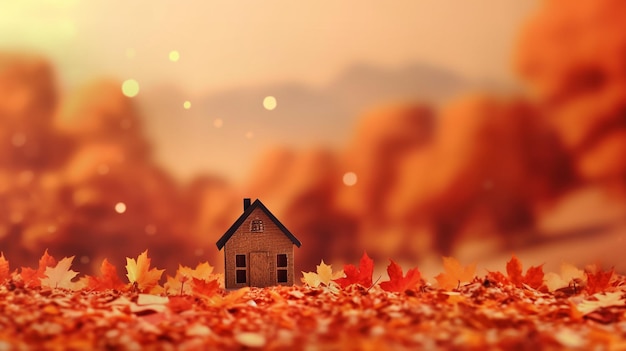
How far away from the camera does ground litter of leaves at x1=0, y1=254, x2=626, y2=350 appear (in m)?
1.63

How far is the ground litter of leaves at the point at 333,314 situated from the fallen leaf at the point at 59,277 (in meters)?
0.03

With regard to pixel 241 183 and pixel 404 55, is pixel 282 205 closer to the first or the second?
pixel 241 183

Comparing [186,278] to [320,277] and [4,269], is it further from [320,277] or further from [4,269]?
[4,269]

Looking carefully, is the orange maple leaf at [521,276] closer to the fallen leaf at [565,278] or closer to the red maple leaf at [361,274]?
the fallen leaf at [565,278]

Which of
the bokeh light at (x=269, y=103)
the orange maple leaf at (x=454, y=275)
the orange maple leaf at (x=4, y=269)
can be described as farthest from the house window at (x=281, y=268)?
the orange maple leaf at (x=4, y=269)

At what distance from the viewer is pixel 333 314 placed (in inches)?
77.0

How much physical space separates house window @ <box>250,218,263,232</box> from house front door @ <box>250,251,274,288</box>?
86 mm

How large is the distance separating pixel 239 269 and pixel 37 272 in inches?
35.4

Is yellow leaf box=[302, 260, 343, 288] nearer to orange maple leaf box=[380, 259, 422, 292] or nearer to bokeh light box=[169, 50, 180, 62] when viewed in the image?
orange maple leaf box=[380, 259, 422, 292]

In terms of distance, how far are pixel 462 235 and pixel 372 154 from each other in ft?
1.72

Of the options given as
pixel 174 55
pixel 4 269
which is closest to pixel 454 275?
pixel 174 55

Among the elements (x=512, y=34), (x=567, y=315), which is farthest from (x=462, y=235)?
(x=512, y=34)

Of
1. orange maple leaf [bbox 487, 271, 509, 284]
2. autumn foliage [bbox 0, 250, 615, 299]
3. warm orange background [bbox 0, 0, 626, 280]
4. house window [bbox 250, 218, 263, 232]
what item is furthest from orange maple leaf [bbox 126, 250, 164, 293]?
orange maple leaf [bbox 487, 271, 509, 284]

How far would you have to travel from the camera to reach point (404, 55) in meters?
2.70
